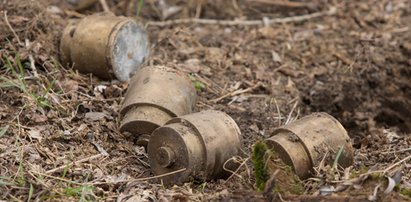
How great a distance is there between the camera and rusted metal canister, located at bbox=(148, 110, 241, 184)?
4027mm

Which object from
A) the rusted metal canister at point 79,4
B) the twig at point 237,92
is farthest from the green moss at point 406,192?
the rusted metal canister at point 79,4

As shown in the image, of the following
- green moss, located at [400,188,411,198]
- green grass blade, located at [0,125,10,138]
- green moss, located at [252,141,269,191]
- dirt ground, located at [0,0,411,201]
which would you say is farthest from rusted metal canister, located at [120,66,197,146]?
green moss, located at [400,188,411,198]

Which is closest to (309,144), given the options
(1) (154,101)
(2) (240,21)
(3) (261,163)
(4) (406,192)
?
(3) (261,163)

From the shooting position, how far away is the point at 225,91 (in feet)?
18.0

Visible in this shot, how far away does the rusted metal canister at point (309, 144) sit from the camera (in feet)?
13.3

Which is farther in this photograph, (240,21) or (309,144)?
(240,21)

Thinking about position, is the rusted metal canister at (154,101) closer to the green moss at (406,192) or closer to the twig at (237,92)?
the twig at (237,92)

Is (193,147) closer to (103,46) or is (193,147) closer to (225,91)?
(103,46)

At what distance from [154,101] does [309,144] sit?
3.08 ft

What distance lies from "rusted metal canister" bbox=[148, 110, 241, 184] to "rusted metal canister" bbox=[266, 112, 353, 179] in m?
0.24

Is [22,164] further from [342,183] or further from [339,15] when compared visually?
[339,15]

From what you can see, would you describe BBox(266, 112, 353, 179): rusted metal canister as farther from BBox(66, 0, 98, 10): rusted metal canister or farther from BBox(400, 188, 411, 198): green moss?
BBox(66, 0, 98, 10): rusted metal canister

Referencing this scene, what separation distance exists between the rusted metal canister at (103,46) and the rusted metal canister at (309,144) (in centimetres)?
146

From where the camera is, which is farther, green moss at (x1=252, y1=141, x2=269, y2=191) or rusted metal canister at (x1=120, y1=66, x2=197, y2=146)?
rusted metal canister at (x1=120, y1=66, x2=197, y2=146)
